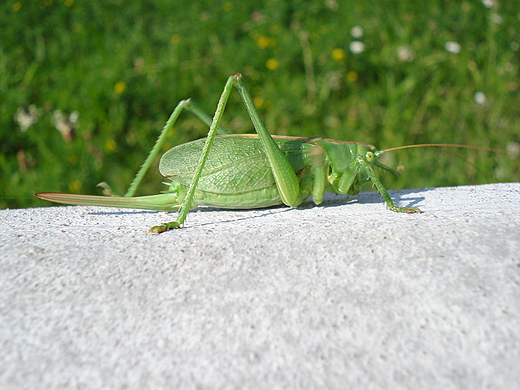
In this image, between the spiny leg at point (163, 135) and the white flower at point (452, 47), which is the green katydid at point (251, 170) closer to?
the spiny leg at point (163, 135)

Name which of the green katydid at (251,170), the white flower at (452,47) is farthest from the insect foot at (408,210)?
the white flower at (452,47)

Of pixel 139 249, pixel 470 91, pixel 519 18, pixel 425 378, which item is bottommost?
pixel 425 378

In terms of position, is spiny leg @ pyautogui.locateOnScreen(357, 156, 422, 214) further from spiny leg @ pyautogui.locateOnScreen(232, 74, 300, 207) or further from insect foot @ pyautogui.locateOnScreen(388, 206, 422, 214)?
spiny leg @ pyautogui.locateOnScreen(232, 74, 300, 207)

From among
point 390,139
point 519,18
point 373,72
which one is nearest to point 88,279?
point 390,139

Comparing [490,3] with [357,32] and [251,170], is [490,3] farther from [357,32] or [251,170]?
[251,170]

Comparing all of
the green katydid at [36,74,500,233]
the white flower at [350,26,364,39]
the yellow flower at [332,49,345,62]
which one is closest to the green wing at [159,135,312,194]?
the green katydid at [36,74,500,233]

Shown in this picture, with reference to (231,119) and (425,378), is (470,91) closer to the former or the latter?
(231,119)
